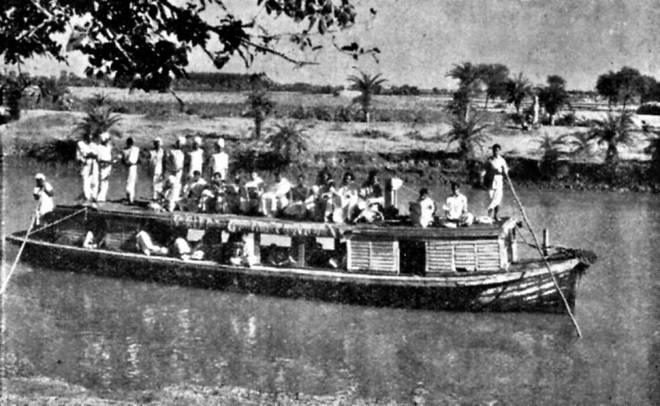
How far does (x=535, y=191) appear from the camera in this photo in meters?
31.7

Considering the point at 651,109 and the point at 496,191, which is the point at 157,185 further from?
the point at 651,109

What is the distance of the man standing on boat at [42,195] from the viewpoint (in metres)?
18.0

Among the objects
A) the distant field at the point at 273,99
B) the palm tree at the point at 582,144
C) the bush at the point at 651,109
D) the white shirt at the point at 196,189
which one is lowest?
the white shirt at the point at 196,189

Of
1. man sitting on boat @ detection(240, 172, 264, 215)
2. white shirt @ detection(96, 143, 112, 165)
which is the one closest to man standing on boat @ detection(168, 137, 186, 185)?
white shirt @ detection(96, 143, 112, 165)

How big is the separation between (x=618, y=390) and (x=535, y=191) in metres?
19.9

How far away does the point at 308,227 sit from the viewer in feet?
53.0

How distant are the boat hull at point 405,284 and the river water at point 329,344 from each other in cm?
22

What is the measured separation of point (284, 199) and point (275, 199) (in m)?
0.24

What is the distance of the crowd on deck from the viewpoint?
1627 cm

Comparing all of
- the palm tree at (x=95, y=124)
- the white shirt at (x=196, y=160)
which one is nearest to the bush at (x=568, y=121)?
the palm tree at (x=95, y=124)

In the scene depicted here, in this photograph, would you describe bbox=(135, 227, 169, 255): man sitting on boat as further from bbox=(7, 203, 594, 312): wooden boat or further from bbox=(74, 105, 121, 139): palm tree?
bbox=(74, 105, 121, 139): palm tree

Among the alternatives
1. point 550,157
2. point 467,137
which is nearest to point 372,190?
point 550,157

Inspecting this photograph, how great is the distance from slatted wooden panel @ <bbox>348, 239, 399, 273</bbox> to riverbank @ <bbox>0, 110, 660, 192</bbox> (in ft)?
58.1

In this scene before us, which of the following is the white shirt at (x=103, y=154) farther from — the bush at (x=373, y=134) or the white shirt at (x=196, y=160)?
the bush at (x=373, y=134)
